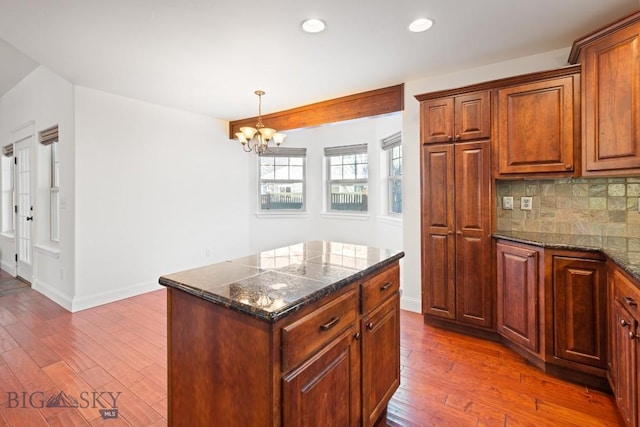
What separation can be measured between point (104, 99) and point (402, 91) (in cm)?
350

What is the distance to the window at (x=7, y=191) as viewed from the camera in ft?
15.9

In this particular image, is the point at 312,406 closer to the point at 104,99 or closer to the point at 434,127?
the point at 434,127

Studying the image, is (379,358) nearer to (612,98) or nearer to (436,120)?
(436,120)

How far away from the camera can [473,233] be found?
104 inches

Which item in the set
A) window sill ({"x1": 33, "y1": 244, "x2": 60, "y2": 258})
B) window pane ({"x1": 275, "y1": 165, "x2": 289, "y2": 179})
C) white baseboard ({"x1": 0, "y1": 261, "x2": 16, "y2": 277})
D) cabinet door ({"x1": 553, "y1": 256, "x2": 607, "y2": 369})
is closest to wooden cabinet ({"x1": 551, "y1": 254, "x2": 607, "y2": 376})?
cabinet door ({"x1": 553, "y1": 256, "x2": 607, "y2": 369})

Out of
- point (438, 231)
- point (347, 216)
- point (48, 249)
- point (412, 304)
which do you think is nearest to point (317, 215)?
point (347, 216)

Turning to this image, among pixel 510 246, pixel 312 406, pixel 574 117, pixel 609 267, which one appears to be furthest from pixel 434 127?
pixel 312 406

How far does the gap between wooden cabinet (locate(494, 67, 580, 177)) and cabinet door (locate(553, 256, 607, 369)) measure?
768 millimetres

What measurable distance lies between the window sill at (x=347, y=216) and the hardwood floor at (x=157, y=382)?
221 cm

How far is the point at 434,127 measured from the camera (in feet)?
9.23

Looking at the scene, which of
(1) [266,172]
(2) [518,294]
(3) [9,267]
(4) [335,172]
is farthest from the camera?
(1) [266,172]

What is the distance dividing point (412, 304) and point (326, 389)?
2.41 meters

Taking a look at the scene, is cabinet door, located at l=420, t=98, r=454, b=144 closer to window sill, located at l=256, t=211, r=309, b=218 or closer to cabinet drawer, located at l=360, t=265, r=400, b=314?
cabinet drawer, located at l=360, t=265, r=400, b=314

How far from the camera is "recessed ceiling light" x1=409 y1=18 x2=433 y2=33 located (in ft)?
7.09
